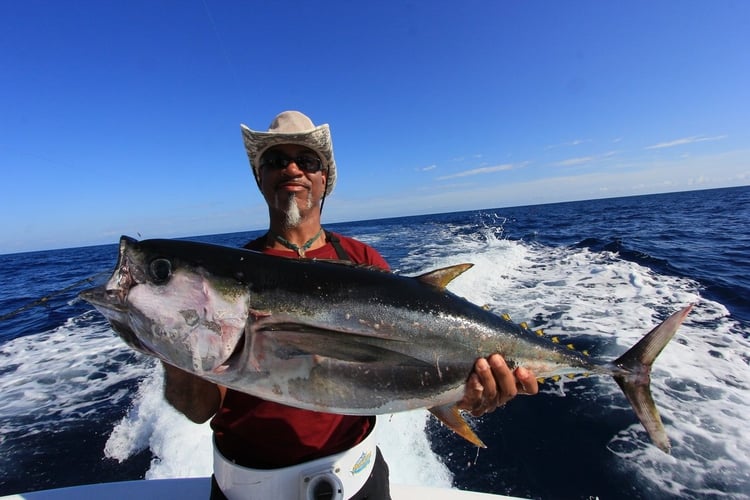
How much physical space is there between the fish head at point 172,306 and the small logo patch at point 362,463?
1151 millimetres

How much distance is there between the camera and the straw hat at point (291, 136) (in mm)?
2915

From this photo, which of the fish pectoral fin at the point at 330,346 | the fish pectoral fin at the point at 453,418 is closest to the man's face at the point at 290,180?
the fish pectoral fin at the point at 330,346

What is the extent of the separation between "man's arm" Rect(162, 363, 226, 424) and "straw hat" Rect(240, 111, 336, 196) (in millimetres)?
1692

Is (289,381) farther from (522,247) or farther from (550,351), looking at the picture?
→ (522,247)

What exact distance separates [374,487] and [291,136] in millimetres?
2566

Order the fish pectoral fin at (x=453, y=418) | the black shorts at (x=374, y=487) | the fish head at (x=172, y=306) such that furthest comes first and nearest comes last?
Answer: the black shorts at (x=374, y=487), the fish pectoral fin at (x=453, y=418), the fish head at (x=172, y=306)

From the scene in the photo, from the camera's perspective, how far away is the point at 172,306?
1.83 m

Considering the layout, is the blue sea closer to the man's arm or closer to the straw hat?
the man's arm

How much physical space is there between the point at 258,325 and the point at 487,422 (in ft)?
15.3

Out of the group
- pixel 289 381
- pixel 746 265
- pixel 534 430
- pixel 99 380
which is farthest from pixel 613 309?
pixel 99 380

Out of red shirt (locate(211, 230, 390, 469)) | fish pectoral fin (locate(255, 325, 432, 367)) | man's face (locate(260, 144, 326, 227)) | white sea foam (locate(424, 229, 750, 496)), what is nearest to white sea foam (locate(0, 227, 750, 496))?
white sea foam (locate(424, 229, 750, 496))

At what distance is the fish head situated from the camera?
1.79 metres

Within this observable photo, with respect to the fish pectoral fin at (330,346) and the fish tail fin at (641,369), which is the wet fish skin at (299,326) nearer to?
the fish pectoral fin at (330,346)

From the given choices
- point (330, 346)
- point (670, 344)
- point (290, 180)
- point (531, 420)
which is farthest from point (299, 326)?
point (670, 344)
